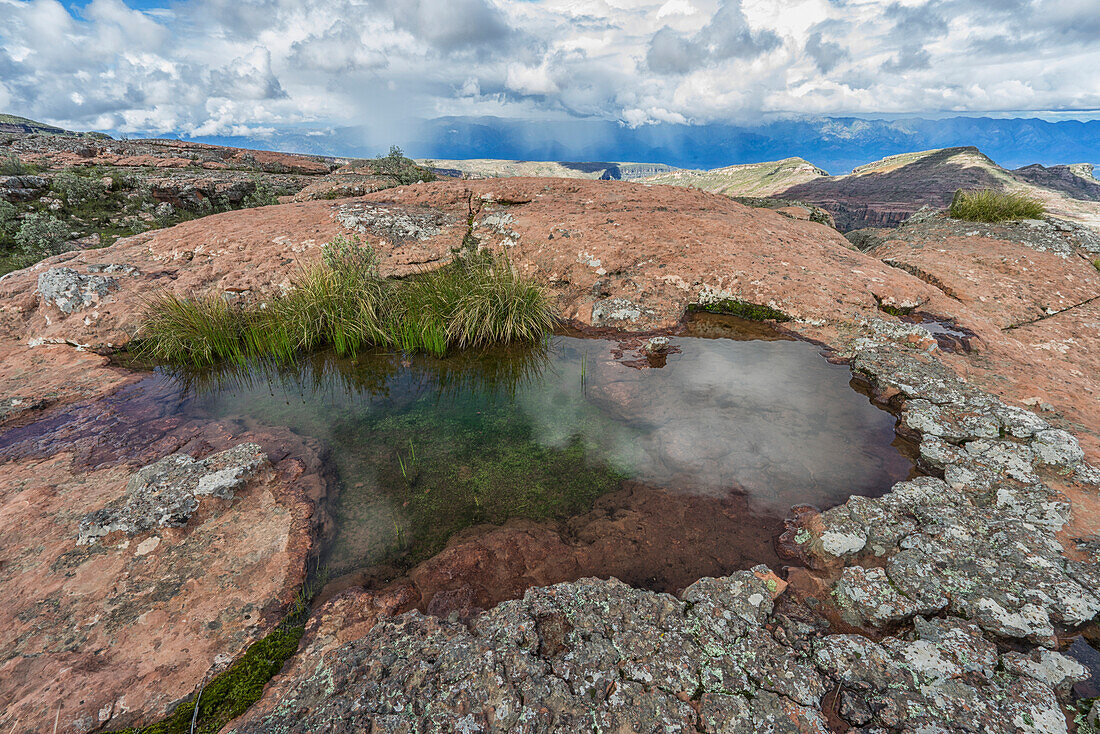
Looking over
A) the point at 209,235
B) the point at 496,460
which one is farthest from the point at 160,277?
A: the point at 496,460

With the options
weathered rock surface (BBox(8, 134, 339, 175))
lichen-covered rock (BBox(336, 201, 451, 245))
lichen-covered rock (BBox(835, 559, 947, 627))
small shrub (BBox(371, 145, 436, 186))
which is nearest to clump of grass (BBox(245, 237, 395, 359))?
lichen-covered rock (BBox(336, 201, 451, 245))

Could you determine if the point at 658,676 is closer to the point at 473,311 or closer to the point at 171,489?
the point at 171,489

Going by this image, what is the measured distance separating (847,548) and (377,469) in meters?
3.36

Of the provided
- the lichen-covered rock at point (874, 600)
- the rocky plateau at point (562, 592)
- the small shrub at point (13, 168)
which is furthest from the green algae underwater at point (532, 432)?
the small shrub at point (13, 168)

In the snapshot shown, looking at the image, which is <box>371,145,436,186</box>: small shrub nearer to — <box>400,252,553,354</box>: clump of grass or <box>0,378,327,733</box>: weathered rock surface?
<box>400,252,553,354</box>: clump of grass

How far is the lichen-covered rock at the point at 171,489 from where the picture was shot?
2596 mm

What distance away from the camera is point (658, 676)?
182cm

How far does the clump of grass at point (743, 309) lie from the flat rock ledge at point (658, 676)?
4065 mm

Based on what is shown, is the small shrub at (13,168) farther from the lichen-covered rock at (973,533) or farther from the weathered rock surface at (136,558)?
the lichen-covered rock at (973,533)

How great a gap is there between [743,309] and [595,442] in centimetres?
334

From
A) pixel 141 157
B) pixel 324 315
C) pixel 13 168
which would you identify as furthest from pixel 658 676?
pixel 141 157

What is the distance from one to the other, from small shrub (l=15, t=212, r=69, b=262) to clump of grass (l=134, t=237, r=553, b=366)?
776 cm

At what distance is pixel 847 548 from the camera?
2.50m

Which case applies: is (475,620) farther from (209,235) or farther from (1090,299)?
(1090,299)
